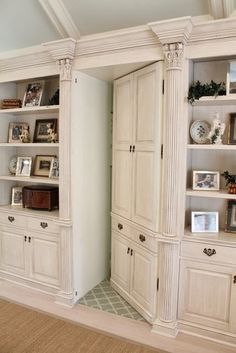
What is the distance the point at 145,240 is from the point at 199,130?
40.0 inches

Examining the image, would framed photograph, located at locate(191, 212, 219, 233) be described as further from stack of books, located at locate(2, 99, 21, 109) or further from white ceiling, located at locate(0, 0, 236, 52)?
stack of books, located at locate(2, 99, 21, 109)

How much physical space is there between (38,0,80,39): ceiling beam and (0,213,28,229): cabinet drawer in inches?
74.0

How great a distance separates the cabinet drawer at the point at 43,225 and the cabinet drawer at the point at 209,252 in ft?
4.15

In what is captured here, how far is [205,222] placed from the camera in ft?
7.91

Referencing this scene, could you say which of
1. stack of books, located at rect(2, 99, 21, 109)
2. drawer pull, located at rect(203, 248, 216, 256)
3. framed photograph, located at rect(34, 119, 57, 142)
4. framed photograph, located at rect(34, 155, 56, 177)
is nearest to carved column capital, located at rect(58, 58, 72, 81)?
framed photograph, located at rect(34, 119, 57, 142)

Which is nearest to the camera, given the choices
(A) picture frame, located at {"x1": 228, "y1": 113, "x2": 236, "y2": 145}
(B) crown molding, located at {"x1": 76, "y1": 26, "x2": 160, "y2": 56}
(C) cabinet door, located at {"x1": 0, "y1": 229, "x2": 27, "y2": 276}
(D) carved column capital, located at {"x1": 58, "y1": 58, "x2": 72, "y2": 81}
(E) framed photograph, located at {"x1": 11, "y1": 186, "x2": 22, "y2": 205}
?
(B) crown molding, located at {"x1": 76, "y1": 26, "x2": 160, "y2": 56}

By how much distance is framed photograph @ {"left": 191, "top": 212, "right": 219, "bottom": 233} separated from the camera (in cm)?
240

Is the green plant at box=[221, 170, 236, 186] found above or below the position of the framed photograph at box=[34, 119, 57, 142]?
below

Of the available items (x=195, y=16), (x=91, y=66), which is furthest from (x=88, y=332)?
(x=195, y=16)

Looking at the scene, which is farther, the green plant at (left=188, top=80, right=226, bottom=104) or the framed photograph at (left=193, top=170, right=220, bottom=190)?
the framed photograph at (left=193, top=170, right=220, bottom=190)

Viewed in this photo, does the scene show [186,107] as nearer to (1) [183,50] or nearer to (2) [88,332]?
(1) [183,50]

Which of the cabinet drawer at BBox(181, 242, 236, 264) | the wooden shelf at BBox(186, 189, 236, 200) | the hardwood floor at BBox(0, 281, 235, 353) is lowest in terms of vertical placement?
the hardwood floor at BBox(0, 281, 235, 353)

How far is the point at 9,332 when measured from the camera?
243 centimetres

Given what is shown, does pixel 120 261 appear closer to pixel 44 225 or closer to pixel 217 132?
pixel 44 225
